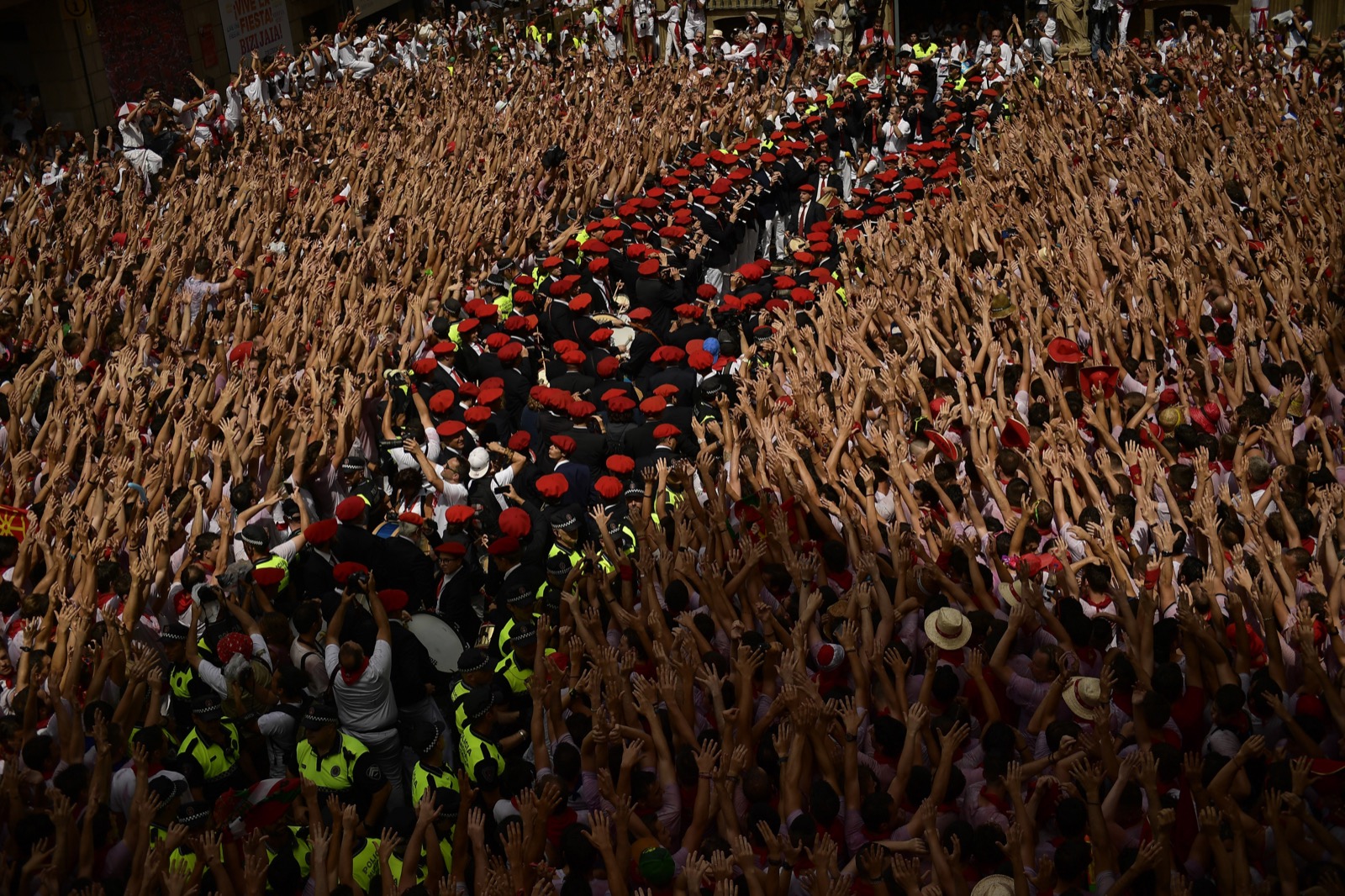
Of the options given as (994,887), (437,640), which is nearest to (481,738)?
(437,640)

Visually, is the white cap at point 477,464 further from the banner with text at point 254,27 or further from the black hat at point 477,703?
the banner with text at point 254,27

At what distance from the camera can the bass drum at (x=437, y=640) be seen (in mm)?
6086

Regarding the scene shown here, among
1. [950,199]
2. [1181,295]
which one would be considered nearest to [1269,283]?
[1181,295]

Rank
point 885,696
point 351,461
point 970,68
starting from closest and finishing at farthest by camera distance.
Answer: point 885,696
point 351,461
point 970,68

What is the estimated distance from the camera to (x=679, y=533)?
19.7 ft

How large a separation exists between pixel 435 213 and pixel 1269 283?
23.2ft

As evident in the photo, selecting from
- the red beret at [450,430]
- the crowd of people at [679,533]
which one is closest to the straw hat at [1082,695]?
the crowd of people at [679,533]

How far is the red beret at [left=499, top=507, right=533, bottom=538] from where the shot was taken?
6.43 m

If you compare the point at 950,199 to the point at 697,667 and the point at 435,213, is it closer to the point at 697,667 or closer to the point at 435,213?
the point at 435,213

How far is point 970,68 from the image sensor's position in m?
17.9

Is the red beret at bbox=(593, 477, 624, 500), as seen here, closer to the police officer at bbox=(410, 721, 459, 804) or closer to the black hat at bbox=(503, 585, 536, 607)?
the black hat at bbox=(503, 585, 536, 607)

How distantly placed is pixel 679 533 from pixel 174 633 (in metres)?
2.38

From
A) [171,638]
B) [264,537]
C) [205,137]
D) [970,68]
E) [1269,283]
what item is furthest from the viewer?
[970,68]

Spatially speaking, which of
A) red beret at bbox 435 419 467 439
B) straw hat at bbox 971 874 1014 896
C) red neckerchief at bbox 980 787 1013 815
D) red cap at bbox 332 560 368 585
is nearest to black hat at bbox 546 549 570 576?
red cap at bbox 332 560 368 585
